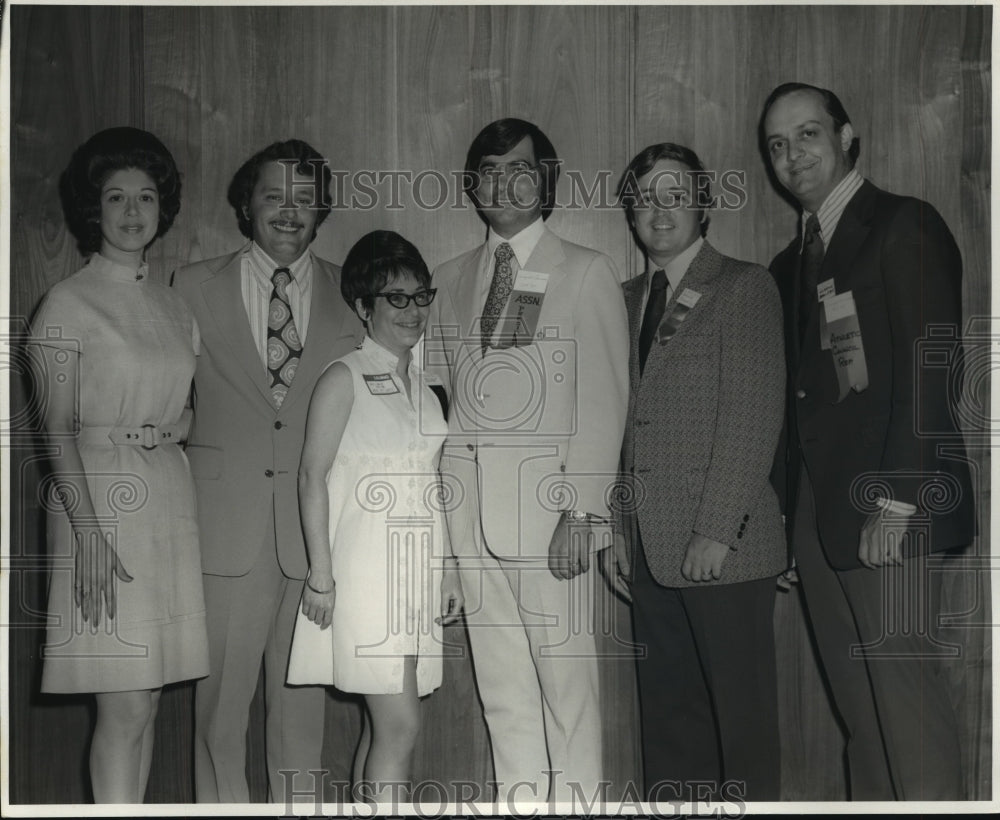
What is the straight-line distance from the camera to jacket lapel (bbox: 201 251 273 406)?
2.94m

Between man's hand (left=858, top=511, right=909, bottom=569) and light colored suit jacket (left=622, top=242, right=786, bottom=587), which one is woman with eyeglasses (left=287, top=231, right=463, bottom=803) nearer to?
light colored suit jacket (left=622, top=242, right=786, bottom=587)

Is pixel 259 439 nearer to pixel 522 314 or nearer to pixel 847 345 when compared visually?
pixel 522 314

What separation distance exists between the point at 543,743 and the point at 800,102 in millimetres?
1959

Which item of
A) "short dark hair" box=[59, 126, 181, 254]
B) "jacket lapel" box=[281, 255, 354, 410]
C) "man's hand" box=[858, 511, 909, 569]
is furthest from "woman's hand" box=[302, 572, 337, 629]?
"man's hand" box=[858, 511, 909, 569]

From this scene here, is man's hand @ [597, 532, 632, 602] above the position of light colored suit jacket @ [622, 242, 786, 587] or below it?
below

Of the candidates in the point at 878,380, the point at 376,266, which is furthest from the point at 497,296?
the point at 878,380

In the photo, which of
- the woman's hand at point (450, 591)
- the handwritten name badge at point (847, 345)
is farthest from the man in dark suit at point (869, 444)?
the woman's hand at point (450, 591)

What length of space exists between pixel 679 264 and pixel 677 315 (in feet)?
0.51

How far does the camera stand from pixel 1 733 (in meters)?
3.05

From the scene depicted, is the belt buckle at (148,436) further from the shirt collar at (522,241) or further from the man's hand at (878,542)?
the man's hand at (878,542)

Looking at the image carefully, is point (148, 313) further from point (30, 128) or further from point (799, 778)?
point (799, 778)

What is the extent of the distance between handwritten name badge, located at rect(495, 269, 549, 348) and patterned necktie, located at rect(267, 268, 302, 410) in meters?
0.58

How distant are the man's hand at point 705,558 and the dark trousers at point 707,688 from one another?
0.05 m

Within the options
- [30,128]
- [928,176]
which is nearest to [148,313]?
[30,128]
